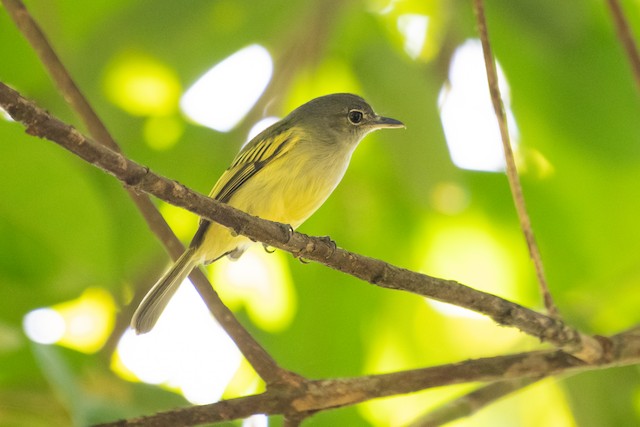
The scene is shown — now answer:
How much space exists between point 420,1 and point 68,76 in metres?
2.00

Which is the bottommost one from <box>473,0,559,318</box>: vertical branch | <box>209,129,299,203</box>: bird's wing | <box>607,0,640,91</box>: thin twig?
<box>473,0,559,318</box>: vertical branch

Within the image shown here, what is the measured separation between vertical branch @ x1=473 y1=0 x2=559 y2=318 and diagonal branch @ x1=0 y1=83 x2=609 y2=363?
198 millimetres

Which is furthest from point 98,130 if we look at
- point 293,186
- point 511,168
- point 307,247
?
point 511,168

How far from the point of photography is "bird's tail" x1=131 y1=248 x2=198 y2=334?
3732 millimetres

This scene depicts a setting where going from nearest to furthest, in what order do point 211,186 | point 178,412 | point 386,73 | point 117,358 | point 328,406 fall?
point 178,412, point 328,406, point 386,73, point 211,186, point 117,358

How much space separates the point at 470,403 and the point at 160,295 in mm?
1483

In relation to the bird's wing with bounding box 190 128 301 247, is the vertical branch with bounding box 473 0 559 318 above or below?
below

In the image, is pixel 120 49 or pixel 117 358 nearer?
pixel 120 49

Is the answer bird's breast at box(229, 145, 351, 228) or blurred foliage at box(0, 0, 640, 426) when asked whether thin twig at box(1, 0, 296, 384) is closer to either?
blurred foliage at box(0, 0, 640, 426)

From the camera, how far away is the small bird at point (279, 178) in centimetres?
382

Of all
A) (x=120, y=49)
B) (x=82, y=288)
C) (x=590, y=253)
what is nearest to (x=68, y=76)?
(x=120, y=49)

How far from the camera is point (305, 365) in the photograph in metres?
3.51

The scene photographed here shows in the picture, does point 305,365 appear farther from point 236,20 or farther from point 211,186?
point 236,20

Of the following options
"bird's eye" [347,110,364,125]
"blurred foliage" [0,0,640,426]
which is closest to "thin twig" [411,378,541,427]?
"blurred foliage" [0,0,640,426]
